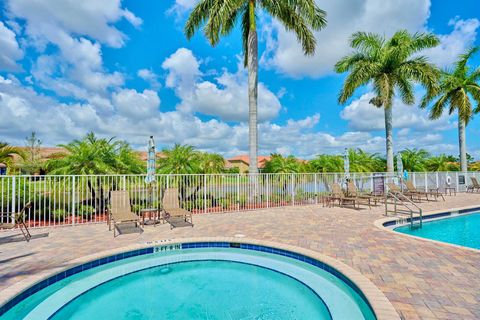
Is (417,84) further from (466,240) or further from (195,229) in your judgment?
(195,229)

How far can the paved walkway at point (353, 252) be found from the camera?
10.4ft

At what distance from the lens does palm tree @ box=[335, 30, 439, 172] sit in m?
16.2

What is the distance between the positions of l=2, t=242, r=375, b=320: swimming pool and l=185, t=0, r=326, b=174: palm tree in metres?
7.14

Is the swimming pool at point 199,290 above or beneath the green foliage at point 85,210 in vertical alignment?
beneath

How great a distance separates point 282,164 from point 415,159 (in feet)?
45.8

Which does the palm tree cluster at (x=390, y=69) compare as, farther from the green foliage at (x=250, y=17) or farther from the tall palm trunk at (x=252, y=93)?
the tall palm trunk at (x=252, y=93)

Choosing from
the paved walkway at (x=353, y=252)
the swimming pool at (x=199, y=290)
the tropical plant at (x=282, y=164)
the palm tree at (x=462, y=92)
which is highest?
the palm tree at (x=462, y=92)

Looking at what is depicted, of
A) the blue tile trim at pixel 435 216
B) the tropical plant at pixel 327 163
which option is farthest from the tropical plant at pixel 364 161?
the blue tile trim at pixel 435 216

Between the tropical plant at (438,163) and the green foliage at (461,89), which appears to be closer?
the green foliage at (461,89)

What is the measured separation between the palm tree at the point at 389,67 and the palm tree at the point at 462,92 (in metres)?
4.80

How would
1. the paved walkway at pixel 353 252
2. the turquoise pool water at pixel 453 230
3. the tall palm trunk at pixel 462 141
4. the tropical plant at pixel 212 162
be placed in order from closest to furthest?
the paved walkway at pixel 353 252 → the turquoise pool water at pixel 453 230 → the tropical plant at pixel 212 162 → the tall palm trunk at pixel 462 141

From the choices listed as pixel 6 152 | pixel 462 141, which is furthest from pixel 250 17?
pixel 462 141

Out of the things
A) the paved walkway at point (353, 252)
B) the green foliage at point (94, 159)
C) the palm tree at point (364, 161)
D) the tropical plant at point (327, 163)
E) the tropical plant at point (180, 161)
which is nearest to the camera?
the paved walkway at point (353, 252)

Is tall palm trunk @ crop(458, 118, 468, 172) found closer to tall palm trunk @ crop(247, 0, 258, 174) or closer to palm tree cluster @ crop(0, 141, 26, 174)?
tall palm trunk @ crop(247, 0, 258, 174)
